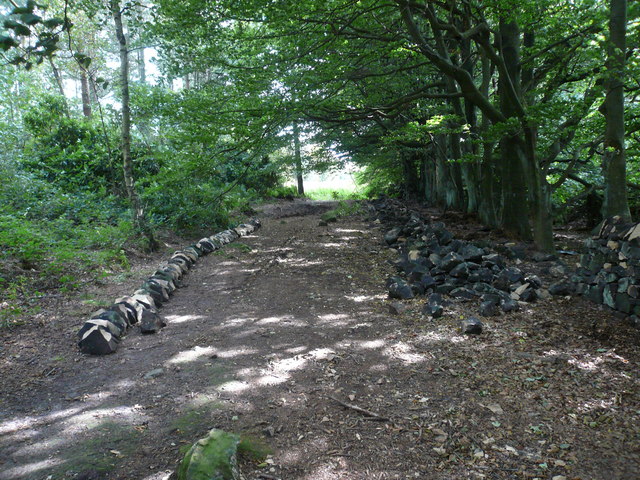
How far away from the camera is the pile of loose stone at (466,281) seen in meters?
4.84

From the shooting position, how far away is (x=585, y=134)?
8.04 metres

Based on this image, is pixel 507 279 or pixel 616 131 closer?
pixel 507 279

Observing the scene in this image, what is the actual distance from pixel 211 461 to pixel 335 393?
4.08ft

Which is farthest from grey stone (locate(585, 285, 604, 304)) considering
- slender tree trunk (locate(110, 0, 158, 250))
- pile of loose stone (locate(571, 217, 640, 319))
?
slender tree trunk (locate(110, 0, 158, 250))

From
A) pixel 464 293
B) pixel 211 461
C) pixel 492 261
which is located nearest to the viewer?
pixel 211 461

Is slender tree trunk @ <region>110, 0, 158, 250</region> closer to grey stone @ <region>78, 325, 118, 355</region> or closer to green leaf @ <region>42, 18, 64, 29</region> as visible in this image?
grey stone @ <region>78, 325, 118, 355</region>

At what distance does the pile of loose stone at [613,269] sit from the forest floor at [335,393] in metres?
0.21

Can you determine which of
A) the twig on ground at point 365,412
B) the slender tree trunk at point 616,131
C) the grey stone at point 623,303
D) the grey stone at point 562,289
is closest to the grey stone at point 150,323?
the twig on ground at point 365,412

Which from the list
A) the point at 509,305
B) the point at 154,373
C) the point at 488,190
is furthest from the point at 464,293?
the point at 488,190

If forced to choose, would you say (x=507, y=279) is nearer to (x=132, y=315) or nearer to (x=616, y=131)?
(x=616, y=131)

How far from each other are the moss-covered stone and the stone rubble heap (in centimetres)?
308

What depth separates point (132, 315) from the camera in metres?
4.75

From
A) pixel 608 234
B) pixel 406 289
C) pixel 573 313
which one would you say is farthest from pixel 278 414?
pixel 608 234

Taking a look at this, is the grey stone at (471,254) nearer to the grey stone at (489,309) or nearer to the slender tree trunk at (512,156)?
the grey stone at (489,309)
